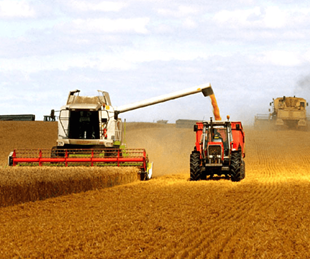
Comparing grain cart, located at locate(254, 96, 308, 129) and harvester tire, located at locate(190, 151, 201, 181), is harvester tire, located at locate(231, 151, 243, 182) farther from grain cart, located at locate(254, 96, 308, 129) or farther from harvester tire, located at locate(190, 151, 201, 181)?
grain cart, located at locate(254, 96, 308, 129)

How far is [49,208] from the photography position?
11.1 meters

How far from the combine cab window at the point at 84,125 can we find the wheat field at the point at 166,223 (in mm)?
5411

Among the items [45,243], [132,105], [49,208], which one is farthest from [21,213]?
[132,105]

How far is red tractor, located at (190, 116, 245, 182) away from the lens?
17016 mm

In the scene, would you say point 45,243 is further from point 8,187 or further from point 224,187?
point 224,187

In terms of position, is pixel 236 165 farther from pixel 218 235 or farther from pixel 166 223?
pixel 218 235

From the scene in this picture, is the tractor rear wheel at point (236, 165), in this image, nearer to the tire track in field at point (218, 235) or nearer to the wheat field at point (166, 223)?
the wheat field at point (166, 223)

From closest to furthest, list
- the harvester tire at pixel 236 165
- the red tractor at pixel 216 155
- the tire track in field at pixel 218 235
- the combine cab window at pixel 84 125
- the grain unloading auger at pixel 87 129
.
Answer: the tire track in field at pixel 218 235
the harvester tire at pixel 236 165
the red tractor at pixel 216 155
the grain unloading auger at pixel 87 129
the combine cab window at pixel 84 125

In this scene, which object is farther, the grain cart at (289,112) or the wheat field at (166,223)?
the grain cart at (289,112)

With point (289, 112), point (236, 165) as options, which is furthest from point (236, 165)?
point (289, 112)

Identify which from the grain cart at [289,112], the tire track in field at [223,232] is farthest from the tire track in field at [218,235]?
the grain cart at [289,112]

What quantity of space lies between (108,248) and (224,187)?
872cm

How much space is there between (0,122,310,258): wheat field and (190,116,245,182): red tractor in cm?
77

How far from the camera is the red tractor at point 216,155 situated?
1702 centimetres
